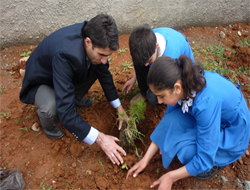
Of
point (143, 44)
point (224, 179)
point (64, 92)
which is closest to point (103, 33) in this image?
point (143, 44)

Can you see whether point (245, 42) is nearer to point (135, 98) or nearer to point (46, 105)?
point (135, 98)

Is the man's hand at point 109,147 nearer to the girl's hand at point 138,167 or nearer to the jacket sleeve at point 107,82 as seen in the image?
the girl's hand at point 138,167

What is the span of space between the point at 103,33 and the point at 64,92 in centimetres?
66

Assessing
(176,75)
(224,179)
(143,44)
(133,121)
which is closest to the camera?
(176,75)

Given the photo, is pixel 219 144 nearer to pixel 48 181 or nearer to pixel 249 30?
pixel 48 181

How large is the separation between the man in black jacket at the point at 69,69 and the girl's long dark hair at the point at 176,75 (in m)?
0.60

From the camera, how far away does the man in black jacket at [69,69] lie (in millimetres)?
1757

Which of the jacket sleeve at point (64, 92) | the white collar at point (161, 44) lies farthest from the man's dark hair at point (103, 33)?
the white collar at point (161, 44)

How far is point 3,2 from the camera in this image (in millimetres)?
2801

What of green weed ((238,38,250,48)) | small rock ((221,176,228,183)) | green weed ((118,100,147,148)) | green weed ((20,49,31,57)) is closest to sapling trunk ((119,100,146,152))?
green weed ((118,100,147,148))

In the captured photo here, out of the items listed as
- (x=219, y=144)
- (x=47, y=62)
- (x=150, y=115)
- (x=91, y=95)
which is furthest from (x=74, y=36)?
(x=219, y=144)

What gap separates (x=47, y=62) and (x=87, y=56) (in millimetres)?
410

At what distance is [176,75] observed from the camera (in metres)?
1.44

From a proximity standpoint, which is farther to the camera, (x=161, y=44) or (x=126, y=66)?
(x=126, y=66)
